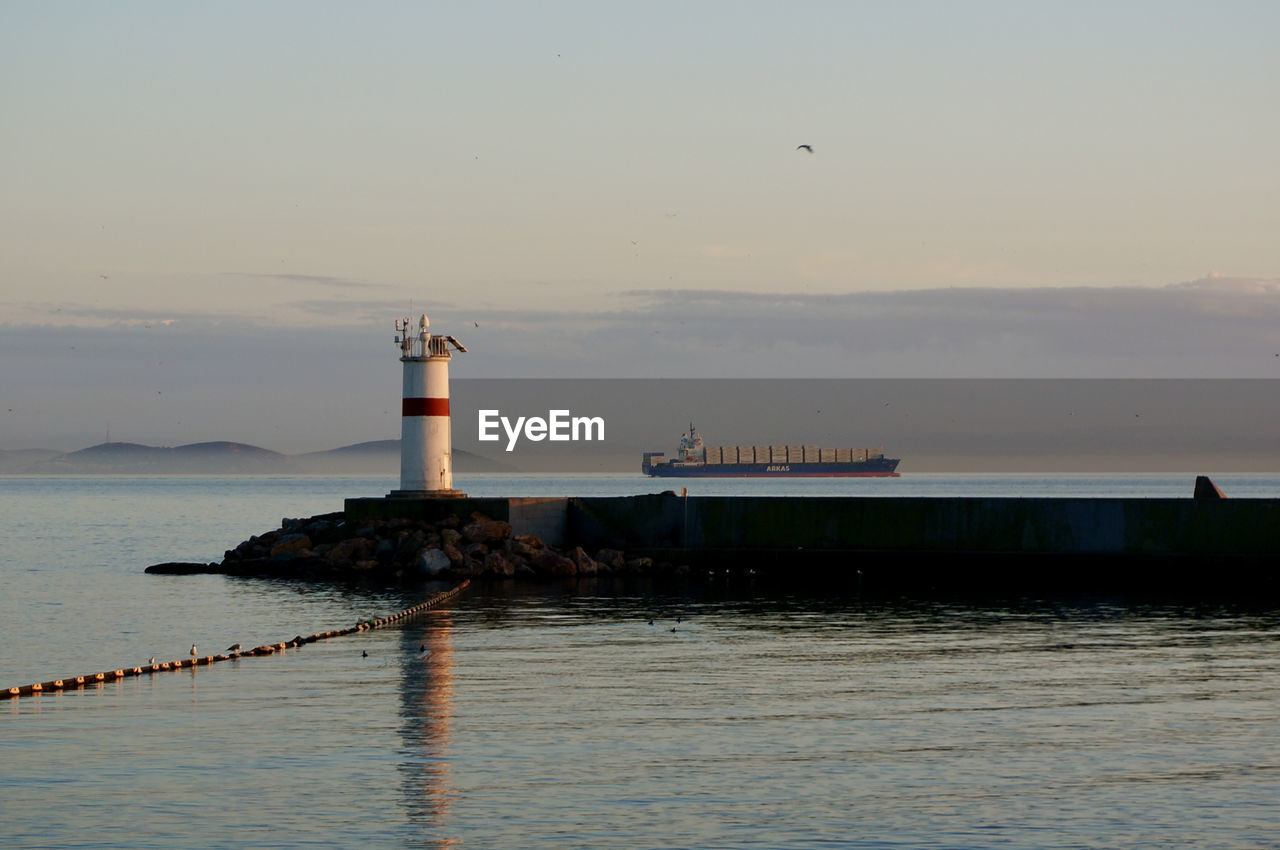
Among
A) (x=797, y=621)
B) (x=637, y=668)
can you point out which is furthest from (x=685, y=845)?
(x=797, y=621)

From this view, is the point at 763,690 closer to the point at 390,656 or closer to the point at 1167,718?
the point at 1167,718

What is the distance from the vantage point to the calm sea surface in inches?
484

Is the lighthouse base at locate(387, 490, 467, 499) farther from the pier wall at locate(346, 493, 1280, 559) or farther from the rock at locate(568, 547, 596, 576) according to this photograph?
the rock at locate(568, 547, 596, 576)

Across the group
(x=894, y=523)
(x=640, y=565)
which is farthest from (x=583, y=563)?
(x=894, y=523)

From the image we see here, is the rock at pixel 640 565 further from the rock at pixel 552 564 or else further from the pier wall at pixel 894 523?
the rock at pixel 552 564

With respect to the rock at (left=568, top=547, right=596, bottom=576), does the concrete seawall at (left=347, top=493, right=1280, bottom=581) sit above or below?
above

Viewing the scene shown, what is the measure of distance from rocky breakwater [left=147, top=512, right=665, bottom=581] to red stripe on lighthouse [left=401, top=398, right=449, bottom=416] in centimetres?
302

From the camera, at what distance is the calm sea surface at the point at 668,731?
12297 mm

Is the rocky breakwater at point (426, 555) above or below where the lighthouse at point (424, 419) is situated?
below

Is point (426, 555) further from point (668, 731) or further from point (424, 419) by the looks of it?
point (668, 731)

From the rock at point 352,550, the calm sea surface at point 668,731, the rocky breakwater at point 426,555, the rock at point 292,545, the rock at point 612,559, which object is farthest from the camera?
the rock at point 292,545

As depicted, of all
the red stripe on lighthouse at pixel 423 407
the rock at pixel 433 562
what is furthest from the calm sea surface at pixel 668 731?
the red stripe on lighthouse at pixel 423 407

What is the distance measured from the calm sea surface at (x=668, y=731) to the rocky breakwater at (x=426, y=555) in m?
7.78

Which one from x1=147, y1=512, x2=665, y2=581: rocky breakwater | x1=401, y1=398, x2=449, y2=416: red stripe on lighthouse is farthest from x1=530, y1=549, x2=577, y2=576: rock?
x1=401, y1=398, x2=449, y2=416: red stripe on lighthouse
